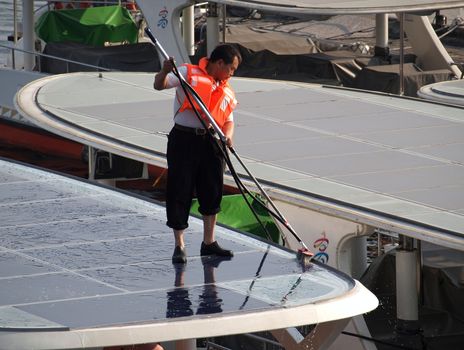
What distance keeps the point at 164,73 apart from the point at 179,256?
3.76 feet

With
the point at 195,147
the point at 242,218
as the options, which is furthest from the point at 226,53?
the point at 242,218

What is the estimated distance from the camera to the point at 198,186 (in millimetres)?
9047

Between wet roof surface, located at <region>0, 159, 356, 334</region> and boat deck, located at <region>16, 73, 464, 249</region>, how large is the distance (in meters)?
2.17

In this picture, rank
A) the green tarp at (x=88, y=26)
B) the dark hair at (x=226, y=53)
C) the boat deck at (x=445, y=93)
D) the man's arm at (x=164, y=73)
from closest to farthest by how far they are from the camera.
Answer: the man's arm at (x=164, y=73) → the dark hair at (x=226, y=53) → the boat deck at (x=445, y=93) → the green tarp at (x=88, y=26)

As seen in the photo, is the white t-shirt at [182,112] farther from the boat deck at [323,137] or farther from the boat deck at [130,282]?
the boat deck at [323,137]

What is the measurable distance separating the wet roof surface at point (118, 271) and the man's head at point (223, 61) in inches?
45.9

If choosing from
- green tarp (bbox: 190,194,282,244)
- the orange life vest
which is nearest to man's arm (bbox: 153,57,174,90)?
the orange life vest

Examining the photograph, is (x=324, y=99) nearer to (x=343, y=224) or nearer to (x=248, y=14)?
(x=343, y=224)

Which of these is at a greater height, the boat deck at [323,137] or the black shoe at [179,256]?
the black shoe at [179,256]

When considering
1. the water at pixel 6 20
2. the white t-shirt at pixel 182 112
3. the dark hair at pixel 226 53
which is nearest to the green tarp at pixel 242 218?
the white t-shirt at pixel 182 112

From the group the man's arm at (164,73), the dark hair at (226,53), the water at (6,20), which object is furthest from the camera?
the water at (6,20)

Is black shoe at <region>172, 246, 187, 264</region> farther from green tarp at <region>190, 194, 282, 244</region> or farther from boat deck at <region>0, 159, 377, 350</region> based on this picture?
green tarp at <region>190, 194, 282, 244</region>

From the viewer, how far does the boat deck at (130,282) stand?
7145 mm

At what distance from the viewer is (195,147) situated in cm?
887
